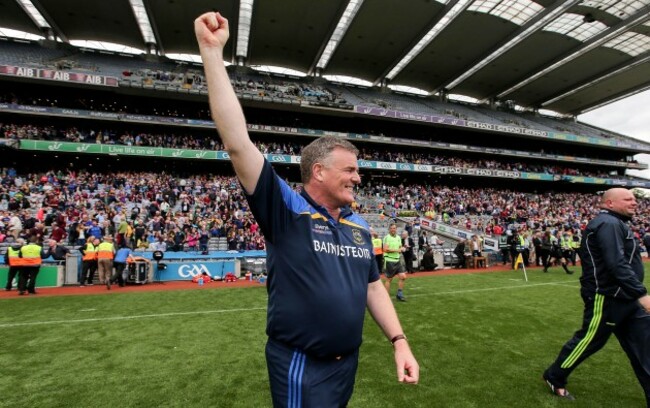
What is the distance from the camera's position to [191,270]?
43.7 feet

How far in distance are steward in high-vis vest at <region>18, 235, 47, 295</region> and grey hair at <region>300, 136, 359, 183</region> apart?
1167 centimetres

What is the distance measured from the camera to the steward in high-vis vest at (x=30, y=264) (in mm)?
10008

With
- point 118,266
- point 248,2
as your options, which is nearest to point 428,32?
point 248,2

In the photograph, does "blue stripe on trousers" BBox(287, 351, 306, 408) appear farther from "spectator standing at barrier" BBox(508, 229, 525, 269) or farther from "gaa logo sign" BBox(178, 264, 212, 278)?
"spectator standing at barrier" BBox(508, 229, 525, 269)

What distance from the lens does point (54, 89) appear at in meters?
29.3

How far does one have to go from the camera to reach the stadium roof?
28.8 m

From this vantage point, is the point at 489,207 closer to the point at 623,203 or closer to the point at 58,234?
the point at 623,203

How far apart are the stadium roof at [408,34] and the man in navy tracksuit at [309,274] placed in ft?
102

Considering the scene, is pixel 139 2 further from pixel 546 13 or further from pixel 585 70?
pixel 585 70

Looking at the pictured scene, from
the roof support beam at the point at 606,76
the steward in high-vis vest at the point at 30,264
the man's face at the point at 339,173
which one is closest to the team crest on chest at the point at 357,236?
the man's face at the point at 339,173

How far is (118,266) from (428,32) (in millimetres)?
32510

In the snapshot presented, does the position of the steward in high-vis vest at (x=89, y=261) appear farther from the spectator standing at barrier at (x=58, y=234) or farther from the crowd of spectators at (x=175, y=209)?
the spectator standing at barrier at (x=58, y=234)

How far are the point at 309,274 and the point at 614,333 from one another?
362 cm

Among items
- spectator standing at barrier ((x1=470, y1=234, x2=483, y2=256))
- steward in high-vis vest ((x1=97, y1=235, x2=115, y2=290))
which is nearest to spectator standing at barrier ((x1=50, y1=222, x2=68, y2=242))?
steward in high-vis vest ((x1=97, y1=235, x2=115, y2=290))
